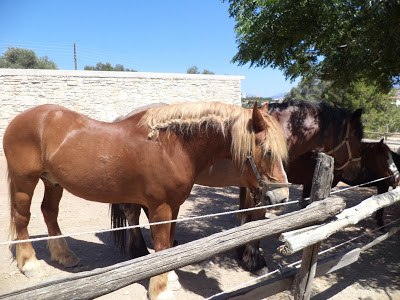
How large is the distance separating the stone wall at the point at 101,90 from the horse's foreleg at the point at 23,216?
28.7 ft

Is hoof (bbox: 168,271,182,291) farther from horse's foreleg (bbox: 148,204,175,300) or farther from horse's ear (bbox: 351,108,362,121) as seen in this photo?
horse's ear (bbox: 351,108,362,121)

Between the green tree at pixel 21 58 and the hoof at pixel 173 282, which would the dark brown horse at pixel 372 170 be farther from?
the green tree at pixel 21 58

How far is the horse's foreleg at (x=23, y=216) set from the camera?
9.34 feet

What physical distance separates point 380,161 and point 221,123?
137 inches

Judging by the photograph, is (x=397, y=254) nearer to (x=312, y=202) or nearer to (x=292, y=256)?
(x=292, y=256)

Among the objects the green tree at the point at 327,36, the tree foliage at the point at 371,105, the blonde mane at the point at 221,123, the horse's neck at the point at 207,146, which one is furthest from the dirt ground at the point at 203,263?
the tree foliage at the point at 371,105

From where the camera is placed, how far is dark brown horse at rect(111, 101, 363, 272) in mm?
3383

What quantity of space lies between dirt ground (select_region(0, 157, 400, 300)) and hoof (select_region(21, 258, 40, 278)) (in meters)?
0.05

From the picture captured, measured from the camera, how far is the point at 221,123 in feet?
7.70

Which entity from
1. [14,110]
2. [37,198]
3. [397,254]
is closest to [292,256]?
[397,254]

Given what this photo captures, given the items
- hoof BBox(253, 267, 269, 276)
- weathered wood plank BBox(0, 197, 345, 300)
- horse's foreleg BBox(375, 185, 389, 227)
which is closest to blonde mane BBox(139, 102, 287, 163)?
weathered wood plank BBox(0, 197, 345, 300)

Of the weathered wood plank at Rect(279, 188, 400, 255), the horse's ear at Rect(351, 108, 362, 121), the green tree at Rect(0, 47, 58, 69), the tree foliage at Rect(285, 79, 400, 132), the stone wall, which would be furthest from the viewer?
the green tree at Rect(0, 47, 58, 69)

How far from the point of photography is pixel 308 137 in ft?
11.5

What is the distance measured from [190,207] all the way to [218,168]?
98.3 inches
